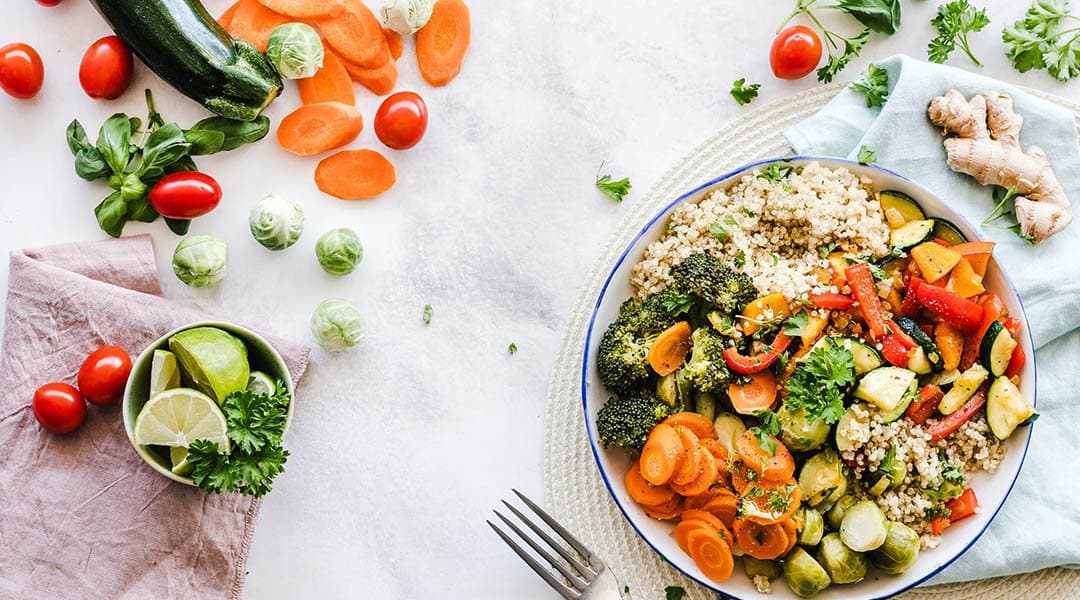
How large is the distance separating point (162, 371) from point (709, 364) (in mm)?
1830

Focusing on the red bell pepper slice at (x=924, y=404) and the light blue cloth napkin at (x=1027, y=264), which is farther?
the light blue cloth napkin at (x=1027, y=264)

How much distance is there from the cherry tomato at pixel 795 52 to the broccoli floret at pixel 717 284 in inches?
36.3

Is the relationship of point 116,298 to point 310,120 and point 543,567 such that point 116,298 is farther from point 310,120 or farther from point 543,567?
point 543,567

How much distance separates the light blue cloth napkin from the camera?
3.28 metres

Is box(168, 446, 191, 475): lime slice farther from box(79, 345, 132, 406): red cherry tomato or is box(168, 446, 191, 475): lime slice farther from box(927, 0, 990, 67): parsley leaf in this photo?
box(927, 0, 990, 67): parsley leaf

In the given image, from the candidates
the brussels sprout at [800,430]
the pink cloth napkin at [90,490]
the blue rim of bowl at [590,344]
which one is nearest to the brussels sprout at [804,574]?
the blue rim of bowl at [590,344]

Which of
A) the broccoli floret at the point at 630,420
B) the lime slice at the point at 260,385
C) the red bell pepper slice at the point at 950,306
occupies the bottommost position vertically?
the broccoli floret at the point at 630,420

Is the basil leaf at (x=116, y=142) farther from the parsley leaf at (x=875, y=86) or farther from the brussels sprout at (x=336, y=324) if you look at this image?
the parsley leaf at (x=875, y=86)

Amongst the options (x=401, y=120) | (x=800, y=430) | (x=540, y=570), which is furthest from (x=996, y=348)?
(x=401, y=120)

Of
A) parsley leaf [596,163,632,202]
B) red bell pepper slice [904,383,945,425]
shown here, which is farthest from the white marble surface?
red bell pepper slice [904,383,945,425]

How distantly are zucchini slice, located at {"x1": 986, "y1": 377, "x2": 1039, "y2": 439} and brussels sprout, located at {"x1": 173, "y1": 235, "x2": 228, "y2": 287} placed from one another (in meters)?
2.74

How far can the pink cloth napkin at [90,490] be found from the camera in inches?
131

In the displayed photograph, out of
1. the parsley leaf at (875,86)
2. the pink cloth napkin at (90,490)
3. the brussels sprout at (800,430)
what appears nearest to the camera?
the brussels sprout at (800,430)

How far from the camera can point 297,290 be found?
142 inches
